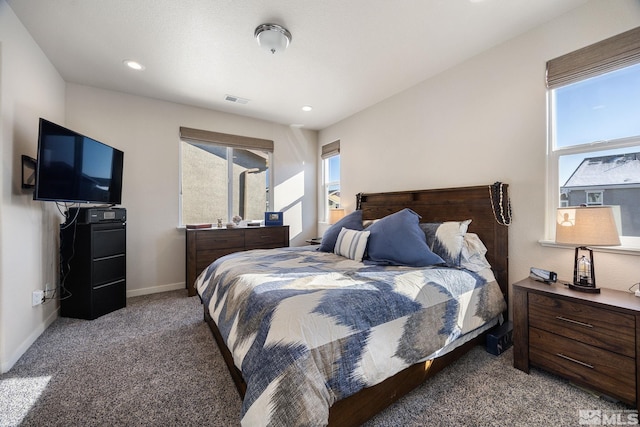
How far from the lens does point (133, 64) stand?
2607mm

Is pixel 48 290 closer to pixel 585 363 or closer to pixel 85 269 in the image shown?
pixel 85 269

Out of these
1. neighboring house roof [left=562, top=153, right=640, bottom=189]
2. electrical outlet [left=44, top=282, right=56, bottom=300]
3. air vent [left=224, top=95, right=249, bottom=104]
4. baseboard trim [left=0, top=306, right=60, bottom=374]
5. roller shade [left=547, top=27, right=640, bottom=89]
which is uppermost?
air vent [left=224, top=95, right=249, bottom=104]

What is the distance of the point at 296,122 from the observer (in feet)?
14.3

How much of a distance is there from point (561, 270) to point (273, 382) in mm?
2240

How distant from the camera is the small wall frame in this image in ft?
6.66

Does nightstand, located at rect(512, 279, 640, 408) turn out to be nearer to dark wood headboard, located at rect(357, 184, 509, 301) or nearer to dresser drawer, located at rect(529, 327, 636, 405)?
dresser drawer, located at rect(529, 327, 636, 405)

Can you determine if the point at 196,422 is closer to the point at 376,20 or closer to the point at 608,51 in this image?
the point at 376,20

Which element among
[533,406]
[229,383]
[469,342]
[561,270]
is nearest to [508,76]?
[561,270]

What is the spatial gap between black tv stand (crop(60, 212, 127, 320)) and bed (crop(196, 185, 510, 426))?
1.30m

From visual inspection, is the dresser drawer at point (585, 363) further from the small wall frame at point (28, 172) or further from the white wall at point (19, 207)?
the small wall frame at point (28, 172)

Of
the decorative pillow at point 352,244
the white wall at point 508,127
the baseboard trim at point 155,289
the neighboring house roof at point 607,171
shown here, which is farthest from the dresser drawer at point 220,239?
the neighboring house roof at point 607,171

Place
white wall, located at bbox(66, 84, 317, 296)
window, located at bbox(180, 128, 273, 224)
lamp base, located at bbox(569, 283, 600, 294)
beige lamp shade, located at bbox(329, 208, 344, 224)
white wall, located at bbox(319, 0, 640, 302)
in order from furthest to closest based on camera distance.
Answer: beige lamp shade, located at bbox(329, 208, 344, 224), window, located at bbox(180, 128, 273, 224), white wall, located at bbox(66, 84, 317, 296), white wall, located at bbox(319, 0, 640, 302), lamp base, located at bbox(569, 283, 600, 294)

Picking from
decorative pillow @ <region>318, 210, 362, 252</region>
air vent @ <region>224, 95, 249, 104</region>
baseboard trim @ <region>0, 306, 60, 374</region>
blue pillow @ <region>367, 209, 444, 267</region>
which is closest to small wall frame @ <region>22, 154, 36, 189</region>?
baseboard trim @ <region>0, 306, 60, 374</region>

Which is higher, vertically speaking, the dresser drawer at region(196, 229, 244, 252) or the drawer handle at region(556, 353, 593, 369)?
the dresser drawer at region(196, 229, 244, 252)
